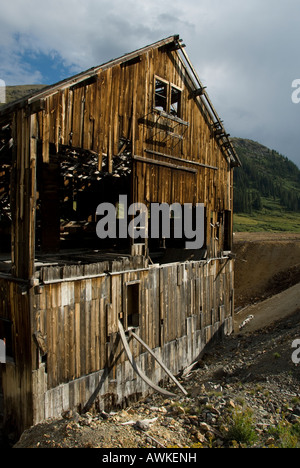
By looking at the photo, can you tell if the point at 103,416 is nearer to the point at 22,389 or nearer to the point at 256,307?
the point at 22,389

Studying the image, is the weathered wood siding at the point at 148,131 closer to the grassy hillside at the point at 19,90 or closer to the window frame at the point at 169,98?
the window frame at the point at 169,98

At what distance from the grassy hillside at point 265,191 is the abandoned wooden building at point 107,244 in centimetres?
4641

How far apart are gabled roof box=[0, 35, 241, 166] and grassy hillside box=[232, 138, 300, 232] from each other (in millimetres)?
45419

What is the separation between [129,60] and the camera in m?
12.5

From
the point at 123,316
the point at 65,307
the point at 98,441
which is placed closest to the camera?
the point at 98,441

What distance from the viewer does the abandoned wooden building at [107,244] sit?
9.09m

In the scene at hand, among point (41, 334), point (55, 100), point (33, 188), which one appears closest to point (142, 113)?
point (55, 100)

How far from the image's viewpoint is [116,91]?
39.4 feet

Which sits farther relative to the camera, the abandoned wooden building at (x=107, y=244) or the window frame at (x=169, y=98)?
the window frame at (x=169, y=98)

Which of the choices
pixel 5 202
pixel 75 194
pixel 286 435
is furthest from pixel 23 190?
pixel 75 194

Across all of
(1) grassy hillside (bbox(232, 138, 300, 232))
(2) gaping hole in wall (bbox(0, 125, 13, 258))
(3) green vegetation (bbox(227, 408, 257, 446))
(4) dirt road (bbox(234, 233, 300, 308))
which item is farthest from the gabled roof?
(1) grassy hillside (bbox(232, 138, 300, 232))

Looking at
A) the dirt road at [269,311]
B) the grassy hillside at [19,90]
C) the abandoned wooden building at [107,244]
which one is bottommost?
the dirt road at [269,311]

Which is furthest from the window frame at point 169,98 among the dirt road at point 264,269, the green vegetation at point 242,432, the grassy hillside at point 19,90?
the grassy hillside at point 19,90

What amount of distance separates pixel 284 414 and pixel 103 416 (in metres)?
5.20
